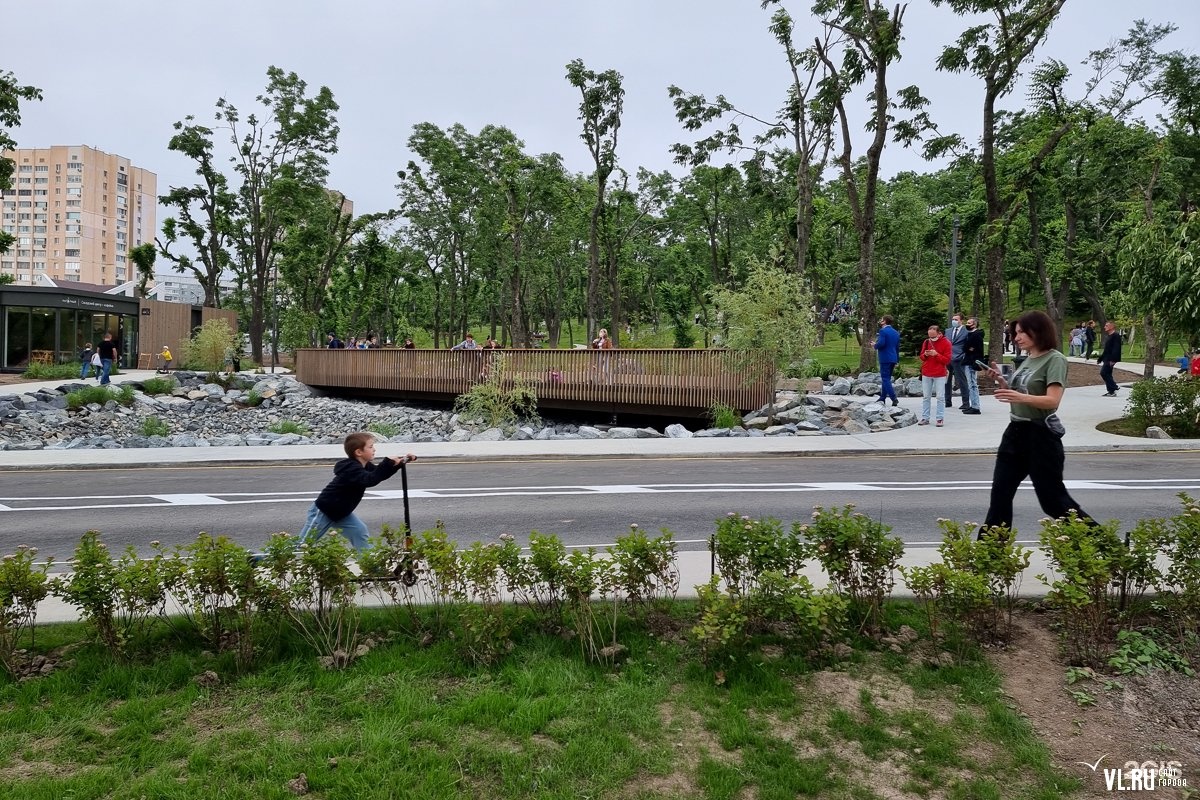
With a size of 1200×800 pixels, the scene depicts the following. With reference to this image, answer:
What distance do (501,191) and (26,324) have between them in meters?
22.9

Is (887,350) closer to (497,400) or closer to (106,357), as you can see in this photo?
(497,400)

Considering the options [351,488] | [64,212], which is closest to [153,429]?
[351,488]

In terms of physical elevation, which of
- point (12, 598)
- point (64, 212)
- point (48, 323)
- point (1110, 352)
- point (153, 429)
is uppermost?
point (64, 212)

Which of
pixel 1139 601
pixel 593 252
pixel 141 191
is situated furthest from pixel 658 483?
pixel 141 191

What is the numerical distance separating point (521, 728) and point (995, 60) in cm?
2512

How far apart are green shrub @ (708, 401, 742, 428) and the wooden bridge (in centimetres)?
22

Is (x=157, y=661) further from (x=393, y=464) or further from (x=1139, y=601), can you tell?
(x=1139, y=601)

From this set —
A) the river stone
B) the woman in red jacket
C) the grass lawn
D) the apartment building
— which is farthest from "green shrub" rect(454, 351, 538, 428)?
the apartment building

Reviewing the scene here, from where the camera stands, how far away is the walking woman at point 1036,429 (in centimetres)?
514

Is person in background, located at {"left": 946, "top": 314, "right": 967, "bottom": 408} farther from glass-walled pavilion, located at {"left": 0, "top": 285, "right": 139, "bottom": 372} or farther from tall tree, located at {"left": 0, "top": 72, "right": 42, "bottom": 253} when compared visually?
glass-walled pavilion, located at {"left": 0, "top": 285, "right": 139, "bottom": 372}

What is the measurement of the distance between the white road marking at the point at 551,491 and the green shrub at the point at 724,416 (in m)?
7.33

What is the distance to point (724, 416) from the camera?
58.6ft

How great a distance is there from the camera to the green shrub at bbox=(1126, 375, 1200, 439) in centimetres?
1433

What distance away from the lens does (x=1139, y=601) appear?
4.57m
